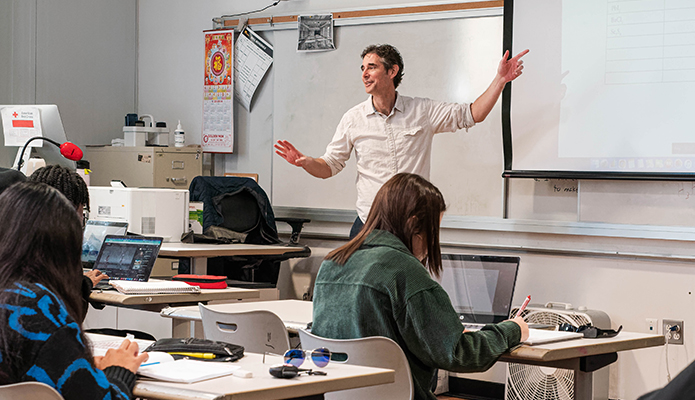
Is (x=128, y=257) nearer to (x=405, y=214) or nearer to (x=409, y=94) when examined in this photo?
(x=405, y=214)

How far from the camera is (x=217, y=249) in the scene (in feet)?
13.9

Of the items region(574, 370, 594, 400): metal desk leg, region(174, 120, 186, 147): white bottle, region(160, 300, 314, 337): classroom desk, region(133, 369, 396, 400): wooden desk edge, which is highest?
region(174, 120, 186, 147): white bottle

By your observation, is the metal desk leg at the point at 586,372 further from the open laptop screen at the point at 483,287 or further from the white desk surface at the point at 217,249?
the white desk surface at the point at 217,249

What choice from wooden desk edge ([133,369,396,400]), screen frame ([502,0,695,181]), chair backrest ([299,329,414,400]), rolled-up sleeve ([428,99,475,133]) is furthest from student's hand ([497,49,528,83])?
wooden desk edge ([133,369,396,400])

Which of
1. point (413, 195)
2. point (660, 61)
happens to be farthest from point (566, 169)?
point (413, 195)

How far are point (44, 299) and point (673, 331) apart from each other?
10.8 feet

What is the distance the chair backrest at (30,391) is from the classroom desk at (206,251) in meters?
2.63

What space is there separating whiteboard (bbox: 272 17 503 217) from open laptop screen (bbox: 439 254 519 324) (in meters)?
0.88

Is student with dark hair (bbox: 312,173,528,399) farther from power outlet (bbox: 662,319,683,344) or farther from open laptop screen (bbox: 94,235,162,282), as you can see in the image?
power outlet (bbox: 662,319,683,344)

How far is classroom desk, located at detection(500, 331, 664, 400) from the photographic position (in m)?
2.25

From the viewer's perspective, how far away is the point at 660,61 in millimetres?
3859

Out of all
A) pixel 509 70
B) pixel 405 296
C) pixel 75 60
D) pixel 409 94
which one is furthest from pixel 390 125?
pixel 75 60

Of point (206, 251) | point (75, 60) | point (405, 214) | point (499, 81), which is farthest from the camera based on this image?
point (75, 60)

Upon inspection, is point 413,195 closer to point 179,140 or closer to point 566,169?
point 566,169
